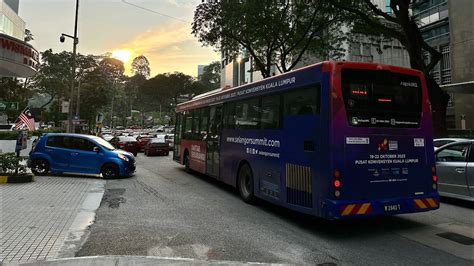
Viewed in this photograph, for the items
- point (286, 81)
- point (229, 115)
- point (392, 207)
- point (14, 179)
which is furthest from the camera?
point (14, 179)

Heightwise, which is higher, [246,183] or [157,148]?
[157,148]

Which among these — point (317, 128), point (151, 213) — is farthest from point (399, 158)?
point (151, 213)

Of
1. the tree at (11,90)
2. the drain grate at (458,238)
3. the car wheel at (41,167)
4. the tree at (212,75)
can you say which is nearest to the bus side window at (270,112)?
the drain grate at (458,238)

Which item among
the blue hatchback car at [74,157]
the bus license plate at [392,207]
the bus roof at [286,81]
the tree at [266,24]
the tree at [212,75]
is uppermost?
the tree at [212,75]

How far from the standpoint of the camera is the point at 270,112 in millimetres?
8719

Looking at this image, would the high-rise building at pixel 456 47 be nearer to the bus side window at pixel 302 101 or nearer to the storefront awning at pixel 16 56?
the bus side window at pixel 302 101

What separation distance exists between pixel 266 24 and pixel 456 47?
16.3 metres

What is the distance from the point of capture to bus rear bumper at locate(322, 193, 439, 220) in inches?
254

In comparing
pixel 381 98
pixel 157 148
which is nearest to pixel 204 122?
pixel 381 98

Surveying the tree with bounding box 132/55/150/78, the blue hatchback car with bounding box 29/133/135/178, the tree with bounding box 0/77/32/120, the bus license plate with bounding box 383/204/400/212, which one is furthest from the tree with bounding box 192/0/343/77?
the tree with bounding box 132/55/150/78

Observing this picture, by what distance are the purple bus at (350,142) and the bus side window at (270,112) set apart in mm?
24

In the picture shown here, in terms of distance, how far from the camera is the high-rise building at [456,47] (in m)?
28.6

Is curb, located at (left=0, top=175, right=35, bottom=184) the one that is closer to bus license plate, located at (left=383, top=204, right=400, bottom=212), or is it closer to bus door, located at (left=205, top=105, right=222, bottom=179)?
bus door, located at (left=205, top=105, right=222, bottom=179)

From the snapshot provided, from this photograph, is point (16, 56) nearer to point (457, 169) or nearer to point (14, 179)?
point (14, 179)
